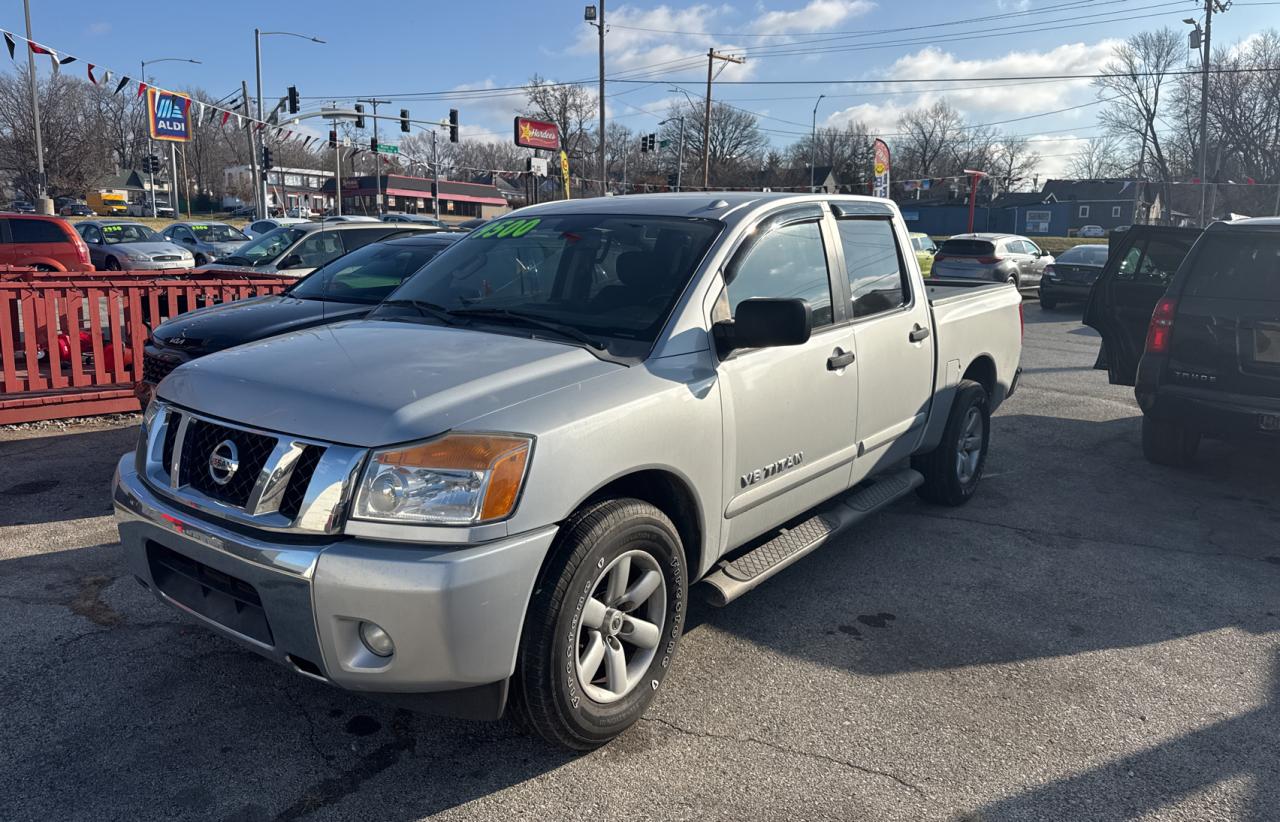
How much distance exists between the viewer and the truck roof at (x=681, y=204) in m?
3.92

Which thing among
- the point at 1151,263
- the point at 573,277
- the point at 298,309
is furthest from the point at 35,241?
the point at 1151,263

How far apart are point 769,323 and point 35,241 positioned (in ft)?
63.2

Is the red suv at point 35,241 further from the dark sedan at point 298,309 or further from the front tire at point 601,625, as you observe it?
the front tire at point 601,625

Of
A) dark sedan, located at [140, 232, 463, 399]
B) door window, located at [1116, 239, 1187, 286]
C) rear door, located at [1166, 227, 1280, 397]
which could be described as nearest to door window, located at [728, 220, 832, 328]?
dark sedan, located at [140, 232, 463, 399]

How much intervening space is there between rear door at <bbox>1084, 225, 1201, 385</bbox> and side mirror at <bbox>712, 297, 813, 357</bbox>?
559 centimetres

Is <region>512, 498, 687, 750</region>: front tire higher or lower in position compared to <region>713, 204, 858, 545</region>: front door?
lower

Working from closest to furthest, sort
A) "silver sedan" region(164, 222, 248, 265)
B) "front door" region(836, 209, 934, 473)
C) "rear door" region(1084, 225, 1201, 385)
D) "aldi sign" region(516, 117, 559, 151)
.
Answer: "front door" region(836, 209, 934, 473) < "rear door" region(1084, 225, 1201, 385) < "silver sedan" region(164, 222, 248, 265) < "aldi sign" region(516, 117, 559, 151)

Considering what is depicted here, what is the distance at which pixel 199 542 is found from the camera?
9.09 ft

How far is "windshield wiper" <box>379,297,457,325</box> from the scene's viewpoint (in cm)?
373

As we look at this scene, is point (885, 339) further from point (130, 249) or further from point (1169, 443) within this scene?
point (130, 249)

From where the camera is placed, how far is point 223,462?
278 centimetres

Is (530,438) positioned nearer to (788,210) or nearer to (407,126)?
(788,210)

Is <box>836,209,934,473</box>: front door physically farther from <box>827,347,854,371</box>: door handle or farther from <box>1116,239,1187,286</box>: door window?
<box>1116,239,1187,286</box>: door window

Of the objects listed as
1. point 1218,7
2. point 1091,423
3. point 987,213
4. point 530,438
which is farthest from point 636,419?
point 987,213
